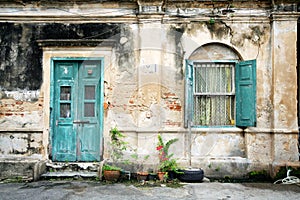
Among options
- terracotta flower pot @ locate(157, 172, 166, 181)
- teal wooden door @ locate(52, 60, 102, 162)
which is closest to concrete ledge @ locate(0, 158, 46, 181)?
teal wooden door @ locate(52, 60, 102, 162)

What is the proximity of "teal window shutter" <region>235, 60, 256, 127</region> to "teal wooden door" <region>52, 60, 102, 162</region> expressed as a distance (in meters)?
3.21

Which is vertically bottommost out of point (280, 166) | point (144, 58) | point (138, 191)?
point (138, 191)

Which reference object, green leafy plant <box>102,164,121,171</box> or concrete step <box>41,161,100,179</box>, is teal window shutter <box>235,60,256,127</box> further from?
concrete step <box>41,161,100,179</box>

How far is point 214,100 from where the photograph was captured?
25.5 ft

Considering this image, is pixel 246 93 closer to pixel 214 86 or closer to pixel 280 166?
pixel 214 86

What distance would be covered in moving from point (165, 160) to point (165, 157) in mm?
74

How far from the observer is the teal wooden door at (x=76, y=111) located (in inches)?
303

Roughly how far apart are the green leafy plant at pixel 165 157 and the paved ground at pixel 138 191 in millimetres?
543

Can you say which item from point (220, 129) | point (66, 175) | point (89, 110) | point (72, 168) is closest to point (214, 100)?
point (220, 129)

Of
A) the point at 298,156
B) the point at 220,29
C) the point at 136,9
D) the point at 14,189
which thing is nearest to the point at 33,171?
the point at 14,189

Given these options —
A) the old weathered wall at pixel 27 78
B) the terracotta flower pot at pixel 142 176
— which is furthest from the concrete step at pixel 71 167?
the terracotta flower pot at pixel 142 176

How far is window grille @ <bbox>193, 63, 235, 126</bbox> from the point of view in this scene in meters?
7.75

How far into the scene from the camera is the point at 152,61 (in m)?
7.46

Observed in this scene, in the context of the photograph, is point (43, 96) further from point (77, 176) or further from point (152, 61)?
point (152, 61)
